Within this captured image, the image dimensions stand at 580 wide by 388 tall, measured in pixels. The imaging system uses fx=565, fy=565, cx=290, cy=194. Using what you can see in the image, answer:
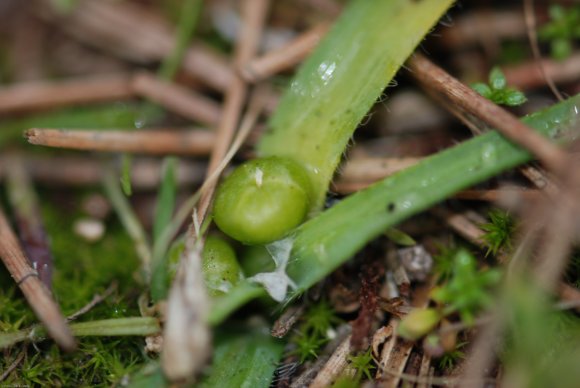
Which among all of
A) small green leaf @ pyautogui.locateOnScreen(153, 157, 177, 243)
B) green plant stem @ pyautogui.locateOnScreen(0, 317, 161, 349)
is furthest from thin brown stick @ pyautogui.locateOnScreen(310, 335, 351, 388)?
small green leaf @ pyautogui.locateOnScreen(153, 157, 177, 243)

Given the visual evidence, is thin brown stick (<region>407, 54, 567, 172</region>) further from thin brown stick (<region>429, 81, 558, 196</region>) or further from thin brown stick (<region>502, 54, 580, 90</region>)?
thin brown stick (<region>502, 54, 580, 90</region>)

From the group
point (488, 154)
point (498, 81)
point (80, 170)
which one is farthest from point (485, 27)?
point (80, 170)

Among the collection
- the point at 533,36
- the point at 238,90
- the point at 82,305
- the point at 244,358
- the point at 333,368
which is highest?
the point at 533,36

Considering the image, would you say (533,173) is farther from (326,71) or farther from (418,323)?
(326,71)

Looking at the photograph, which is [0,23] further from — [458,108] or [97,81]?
[458,108]

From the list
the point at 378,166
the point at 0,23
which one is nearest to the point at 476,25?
the point at 378,166

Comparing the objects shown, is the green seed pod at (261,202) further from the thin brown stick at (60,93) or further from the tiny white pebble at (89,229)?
the thin brown stick at (60,93)
